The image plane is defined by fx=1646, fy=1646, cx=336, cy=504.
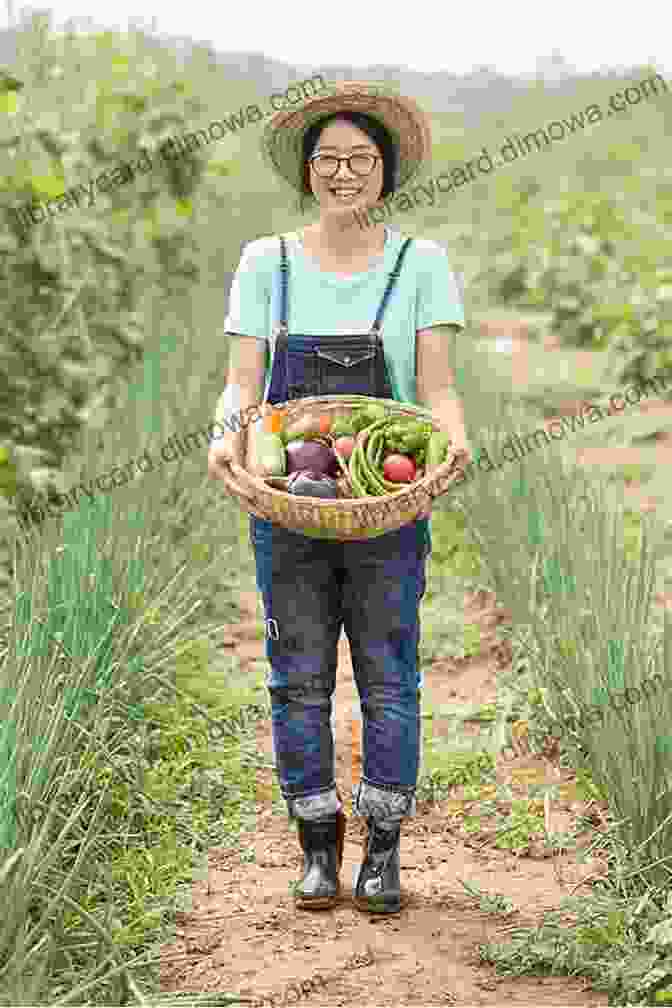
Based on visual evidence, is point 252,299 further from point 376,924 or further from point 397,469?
point 376,924

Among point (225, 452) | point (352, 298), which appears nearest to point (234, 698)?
point (225, 452)

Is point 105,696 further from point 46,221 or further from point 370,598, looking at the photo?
point 46,221

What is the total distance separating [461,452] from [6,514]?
5.33 feet

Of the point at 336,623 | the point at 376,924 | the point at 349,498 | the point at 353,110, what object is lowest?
the point at 376,924

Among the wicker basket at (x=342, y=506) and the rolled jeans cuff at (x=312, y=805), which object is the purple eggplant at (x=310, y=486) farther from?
the rolled jeans cuff at (x=312, y=805)

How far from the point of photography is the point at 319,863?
8.55 ft

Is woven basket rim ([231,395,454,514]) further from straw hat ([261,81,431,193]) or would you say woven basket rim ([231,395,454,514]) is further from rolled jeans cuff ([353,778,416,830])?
rolled jeans cuff ([353,778,416,830])

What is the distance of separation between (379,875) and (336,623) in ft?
1.31

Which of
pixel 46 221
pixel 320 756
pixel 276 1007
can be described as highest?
pixel 46 221

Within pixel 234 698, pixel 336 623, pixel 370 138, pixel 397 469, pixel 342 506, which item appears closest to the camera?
pixel 342 506

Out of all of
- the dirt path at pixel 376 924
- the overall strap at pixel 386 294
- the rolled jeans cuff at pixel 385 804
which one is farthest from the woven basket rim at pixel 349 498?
the dirt path at pixel 376 924

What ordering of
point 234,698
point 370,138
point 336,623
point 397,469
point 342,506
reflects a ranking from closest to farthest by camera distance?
point 342,506
point 397,469
point 370,138
point 336,623
point 234,698

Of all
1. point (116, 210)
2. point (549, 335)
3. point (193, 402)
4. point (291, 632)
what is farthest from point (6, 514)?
point (549, 335)

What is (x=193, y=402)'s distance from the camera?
4.59 metres
